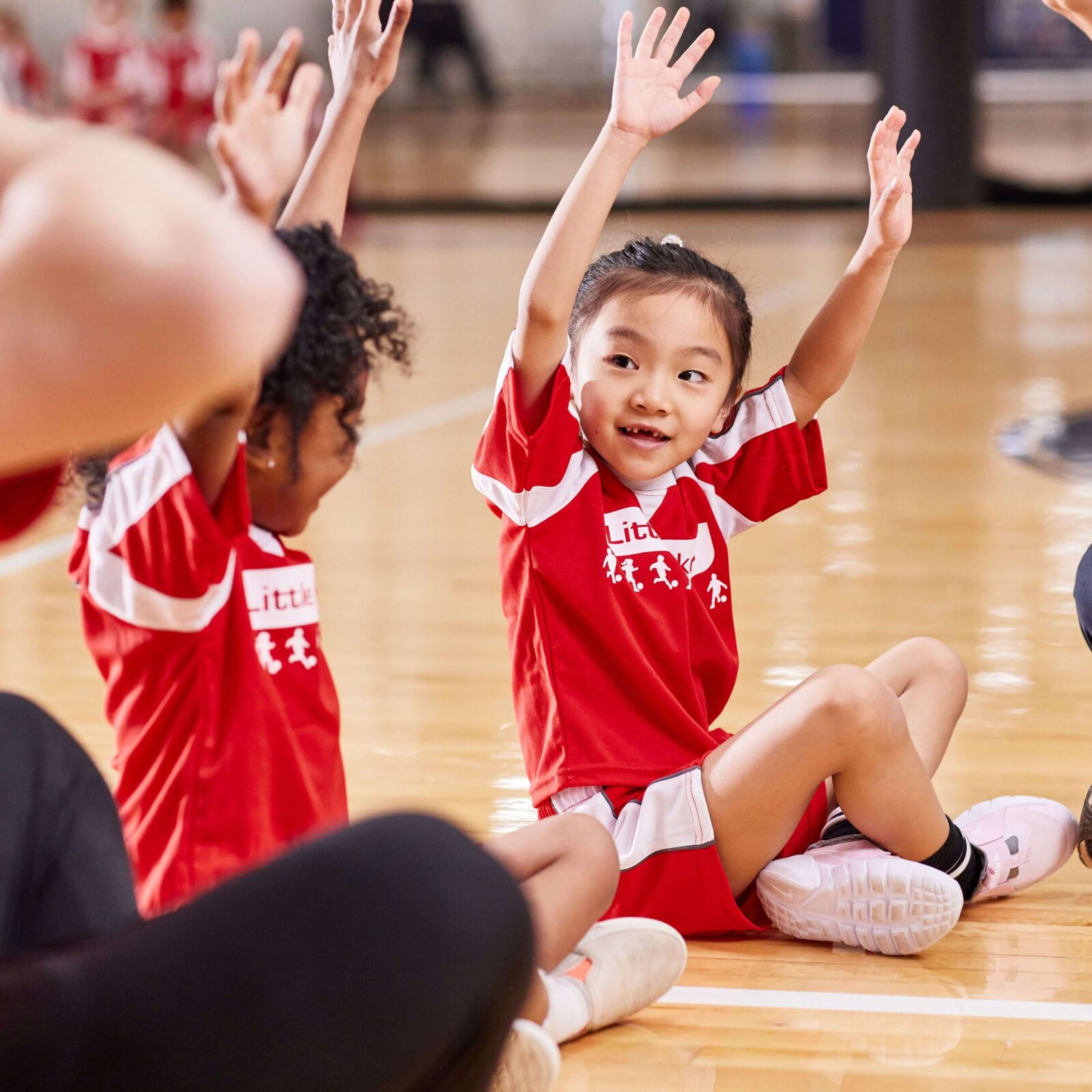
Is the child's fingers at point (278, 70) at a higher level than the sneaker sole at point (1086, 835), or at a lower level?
higher

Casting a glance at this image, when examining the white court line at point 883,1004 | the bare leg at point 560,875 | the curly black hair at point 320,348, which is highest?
the curly black hair at point 320,348

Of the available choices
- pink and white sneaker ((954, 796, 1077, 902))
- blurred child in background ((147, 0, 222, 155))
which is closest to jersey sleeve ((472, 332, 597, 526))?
pink and white sneaker ((954, 796, 1077, 902))

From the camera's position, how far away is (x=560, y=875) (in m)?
1.27

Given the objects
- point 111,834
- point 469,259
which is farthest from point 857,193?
point 111,834

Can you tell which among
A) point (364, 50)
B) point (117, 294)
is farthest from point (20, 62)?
point (117, 294)

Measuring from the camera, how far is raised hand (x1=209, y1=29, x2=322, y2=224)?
3.33 ft

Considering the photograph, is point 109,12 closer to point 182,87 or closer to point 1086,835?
point 182,87

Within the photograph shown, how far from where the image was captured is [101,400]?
1.73 ft

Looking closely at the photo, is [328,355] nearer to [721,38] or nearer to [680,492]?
[680,492]

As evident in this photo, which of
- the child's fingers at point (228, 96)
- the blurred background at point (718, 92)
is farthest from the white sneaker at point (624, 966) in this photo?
the blurred background at point (718, 92)

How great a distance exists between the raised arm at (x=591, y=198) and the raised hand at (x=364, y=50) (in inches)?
7.5

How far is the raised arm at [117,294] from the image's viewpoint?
51cm

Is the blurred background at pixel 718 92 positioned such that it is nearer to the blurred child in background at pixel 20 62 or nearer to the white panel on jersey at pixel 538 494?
the blurred child in background at pixel 20 62

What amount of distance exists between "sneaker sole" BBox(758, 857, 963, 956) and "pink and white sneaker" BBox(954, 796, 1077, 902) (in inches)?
5.0
